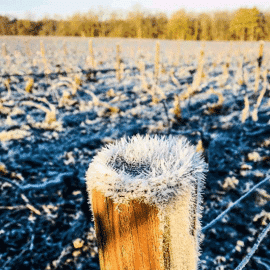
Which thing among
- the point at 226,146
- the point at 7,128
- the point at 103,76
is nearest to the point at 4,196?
the point at 7,128

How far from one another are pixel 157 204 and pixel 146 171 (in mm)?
136

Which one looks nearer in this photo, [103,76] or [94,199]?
[94,199]

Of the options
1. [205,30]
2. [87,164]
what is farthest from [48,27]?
[87,164]

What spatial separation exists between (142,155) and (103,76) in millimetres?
9712

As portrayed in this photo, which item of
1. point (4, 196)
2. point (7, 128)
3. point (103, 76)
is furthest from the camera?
point (103, 76)

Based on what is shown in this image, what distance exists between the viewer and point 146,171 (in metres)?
0.74

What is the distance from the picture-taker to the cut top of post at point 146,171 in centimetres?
63

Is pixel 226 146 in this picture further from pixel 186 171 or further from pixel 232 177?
pixel 186 171

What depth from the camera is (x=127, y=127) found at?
544cm

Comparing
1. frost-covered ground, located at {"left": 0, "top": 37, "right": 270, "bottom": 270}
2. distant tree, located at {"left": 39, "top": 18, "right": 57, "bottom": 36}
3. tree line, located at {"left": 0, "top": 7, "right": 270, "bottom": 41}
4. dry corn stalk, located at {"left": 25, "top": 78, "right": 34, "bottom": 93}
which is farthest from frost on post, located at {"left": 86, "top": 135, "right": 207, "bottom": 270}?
distant tree, located at {"left": 39, "top": 18, "right": 57, "bottom": 36}

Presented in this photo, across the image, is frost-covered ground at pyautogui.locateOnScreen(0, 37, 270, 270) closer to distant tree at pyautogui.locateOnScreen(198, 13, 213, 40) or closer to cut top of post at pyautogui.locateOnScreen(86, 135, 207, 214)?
cut top of post at pyautogui.locateOnScreen(86, 135, 207, 214)

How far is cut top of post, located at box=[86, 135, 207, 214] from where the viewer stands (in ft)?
2.07

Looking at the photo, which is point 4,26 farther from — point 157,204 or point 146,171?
point 157,204

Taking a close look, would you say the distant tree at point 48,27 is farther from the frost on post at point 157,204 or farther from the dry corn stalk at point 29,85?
the frost on post at point 157,204
